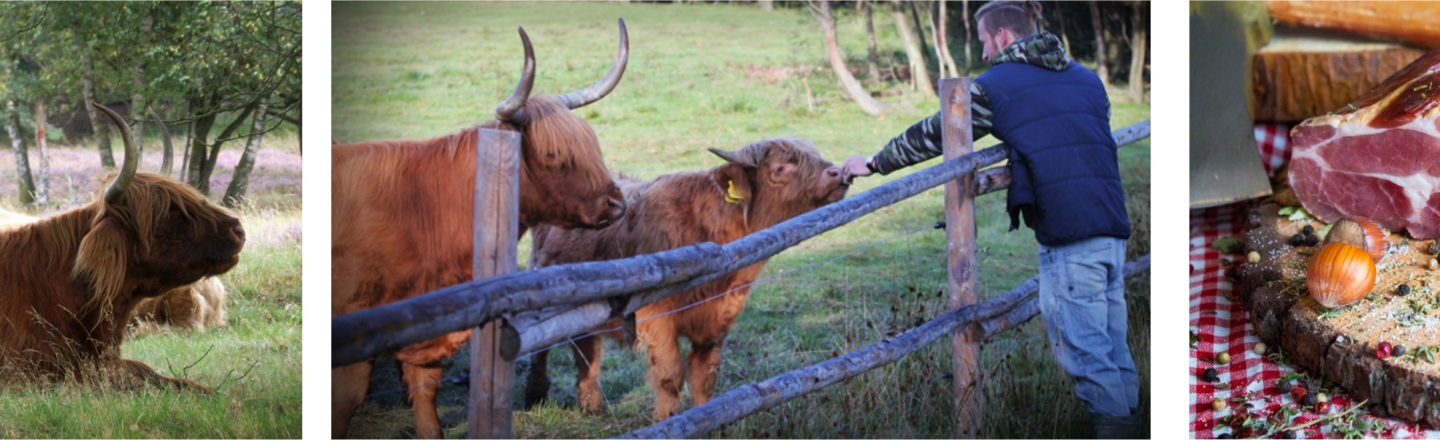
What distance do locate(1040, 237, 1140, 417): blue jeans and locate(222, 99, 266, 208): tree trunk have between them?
262 centimetres

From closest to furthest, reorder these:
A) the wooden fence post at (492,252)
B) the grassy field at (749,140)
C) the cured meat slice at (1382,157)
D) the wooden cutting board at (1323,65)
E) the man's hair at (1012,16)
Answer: the wooden fence post at (492,252) < the grassy field at (749,140) < the man's hair at (1012,16) < the cured meat slice at (1382,157) < the wooden cutting board at (1323,65)

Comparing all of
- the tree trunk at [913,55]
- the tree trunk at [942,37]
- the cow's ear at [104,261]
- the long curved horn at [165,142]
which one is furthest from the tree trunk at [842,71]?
the cow's ear at [104,261]

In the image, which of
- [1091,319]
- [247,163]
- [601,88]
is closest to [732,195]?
[601,88]

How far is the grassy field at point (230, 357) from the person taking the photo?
11.0 ft

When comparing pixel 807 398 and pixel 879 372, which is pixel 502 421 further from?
pixel 879 372

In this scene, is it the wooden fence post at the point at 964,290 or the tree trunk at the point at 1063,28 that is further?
the tree trunk at the point at 1063,28

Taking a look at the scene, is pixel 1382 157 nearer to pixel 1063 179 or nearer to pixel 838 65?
pixel 1063 179

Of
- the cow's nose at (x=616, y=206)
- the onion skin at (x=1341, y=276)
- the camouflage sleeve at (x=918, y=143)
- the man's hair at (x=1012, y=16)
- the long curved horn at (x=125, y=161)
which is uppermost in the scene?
the man's hair at (x=1012, y=16)

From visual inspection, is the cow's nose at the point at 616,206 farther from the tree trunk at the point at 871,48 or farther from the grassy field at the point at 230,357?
the tree trunk at the point at 871,48

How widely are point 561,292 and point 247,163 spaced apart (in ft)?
4.93

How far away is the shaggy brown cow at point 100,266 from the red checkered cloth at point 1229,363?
325 cm

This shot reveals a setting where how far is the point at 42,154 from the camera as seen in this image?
3.47m

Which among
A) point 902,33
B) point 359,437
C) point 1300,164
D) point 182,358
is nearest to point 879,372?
point 902,33

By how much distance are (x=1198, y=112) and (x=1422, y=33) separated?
101cm
